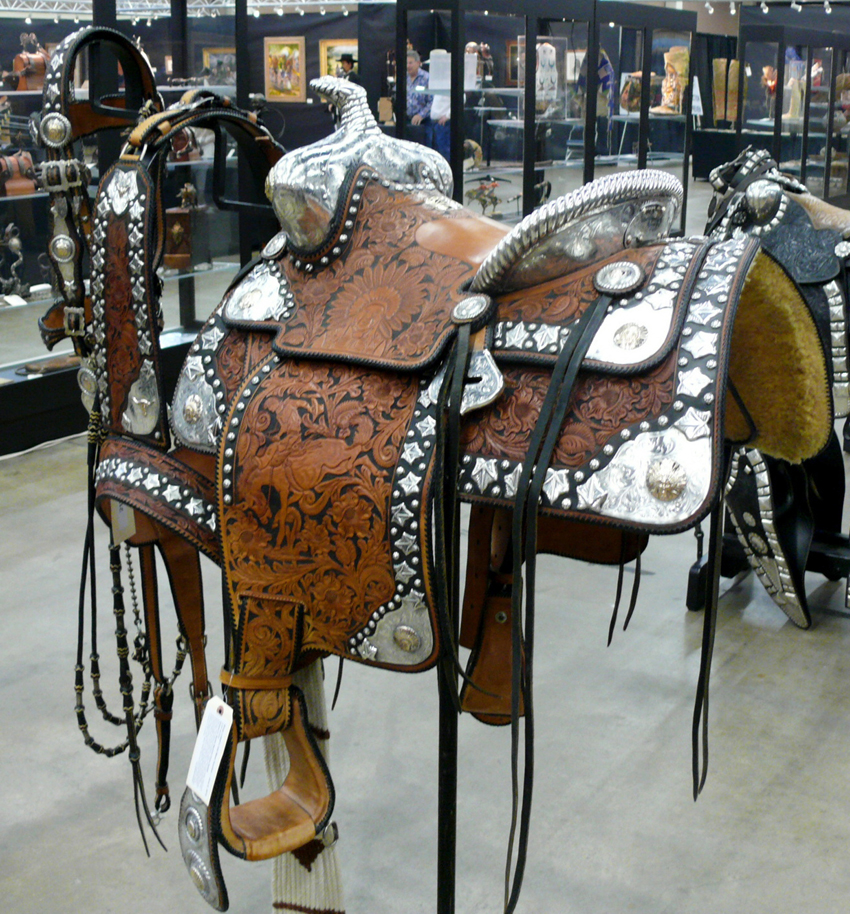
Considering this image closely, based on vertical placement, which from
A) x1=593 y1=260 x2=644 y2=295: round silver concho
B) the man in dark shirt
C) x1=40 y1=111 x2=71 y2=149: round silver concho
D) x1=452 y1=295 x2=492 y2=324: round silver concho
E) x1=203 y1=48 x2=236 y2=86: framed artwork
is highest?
x1=203 y1=48 x2=236 y2=86: framed artwork

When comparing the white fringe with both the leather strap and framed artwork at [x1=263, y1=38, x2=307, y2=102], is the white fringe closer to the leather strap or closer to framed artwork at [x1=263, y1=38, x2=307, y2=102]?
the leather strap

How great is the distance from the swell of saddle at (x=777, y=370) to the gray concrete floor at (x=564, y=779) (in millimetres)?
817

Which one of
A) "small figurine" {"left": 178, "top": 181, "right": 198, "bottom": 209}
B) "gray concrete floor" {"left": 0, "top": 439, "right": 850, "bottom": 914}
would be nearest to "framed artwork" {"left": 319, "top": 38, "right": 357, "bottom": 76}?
"small figurine" {"left": 178, "top": 181, "right": 198, "bottom": 209}

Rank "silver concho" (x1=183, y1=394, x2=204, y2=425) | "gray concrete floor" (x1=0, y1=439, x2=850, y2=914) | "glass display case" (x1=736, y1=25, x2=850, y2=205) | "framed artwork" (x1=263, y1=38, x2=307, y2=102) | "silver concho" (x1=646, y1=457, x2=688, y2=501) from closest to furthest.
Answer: "silver concho" (x1=646, y1=457, x2=688, y2=501) < "silver concho" (x1=183, y1=394, x2=204, y2=425) < "gray concrete floor" (x1=0, y1=439, x2=850, y2=914) < "framed artwork" (x1=263, y1=38, x2=307, y2=102) < "glass display case" (x1=736, y1=25, x2=850, y2=205)

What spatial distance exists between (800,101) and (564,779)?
7202mm

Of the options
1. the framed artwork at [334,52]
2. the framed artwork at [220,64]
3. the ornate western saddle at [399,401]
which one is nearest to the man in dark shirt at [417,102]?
the framed artwork at [220,64]

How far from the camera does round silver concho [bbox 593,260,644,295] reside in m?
1.07

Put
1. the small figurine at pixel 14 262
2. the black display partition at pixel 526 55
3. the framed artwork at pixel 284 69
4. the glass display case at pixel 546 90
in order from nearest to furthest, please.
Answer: the small figurine at pixel 14 262 → the black display partition at pixel 526 55 → the glass display case at pixel 546 90 → the framed artwork at pixel 284 69

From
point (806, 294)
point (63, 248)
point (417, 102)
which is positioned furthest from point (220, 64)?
point (63, 248)

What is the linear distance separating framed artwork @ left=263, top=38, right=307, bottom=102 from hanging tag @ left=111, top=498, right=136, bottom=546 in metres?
5.31

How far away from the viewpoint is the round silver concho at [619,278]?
1.07 metres

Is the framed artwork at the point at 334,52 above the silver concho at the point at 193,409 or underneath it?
above

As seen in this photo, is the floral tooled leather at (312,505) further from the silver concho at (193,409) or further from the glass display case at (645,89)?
the glass display case at (645,89)

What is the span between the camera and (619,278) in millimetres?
1079
